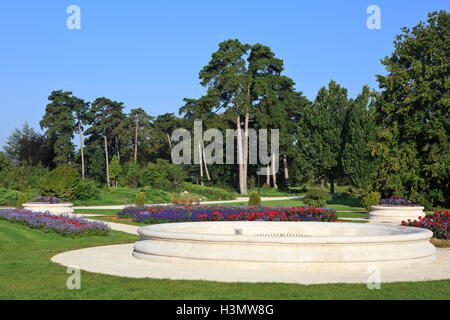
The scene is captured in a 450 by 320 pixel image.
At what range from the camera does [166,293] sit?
7238 millimetres

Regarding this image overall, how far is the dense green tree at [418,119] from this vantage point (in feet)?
102

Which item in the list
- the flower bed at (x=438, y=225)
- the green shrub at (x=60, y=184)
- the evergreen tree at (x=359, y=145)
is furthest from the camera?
the evergreen tree at (x=359, y=145)

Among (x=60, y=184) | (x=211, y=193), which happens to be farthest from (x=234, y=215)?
(x=211, y=193)

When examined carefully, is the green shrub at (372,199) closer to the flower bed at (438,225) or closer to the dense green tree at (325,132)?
the flower bed at (438,225)

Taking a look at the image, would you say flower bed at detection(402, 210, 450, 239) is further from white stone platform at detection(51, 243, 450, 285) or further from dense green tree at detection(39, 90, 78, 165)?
dense green tree at detection(39, 90, 78, 165)

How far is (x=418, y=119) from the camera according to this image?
1272 inches

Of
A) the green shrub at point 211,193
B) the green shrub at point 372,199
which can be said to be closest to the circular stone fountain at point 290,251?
the green shrub at point 372,199


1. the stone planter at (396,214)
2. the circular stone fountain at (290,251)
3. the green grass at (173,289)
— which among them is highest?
the circular stone fountain at (290,251)

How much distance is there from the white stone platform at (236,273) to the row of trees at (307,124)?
2221cm

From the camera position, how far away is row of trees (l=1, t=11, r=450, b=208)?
31719 millimetres
